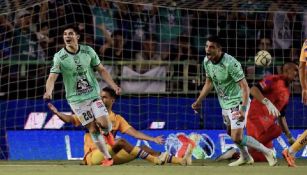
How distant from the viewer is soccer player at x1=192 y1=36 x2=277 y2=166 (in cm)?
1120

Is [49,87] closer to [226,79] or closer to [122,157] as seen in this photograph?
[122,157]

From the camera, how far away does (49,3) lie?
50.3 feet

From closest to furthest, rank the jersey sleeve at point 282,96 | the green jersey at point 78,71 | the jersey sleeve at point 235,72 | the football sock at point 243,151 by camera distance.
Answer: the green jersey at point 78,71 → the jersey sleeve at point 235,72 → the football sock at point 243,151 → the jersey sleeve at point 282,96

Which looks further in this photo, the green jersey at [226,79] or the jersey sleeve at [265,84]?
the jersey sleeve at [265,84]

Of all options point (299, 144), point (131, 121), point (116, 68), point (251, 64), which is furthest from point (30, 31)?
point (299, 144)

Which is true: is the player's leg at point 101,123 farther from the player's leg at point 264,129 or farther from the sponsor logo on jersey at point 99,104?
the player's leg at point 264,129

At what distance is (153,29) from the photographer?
52.7ft

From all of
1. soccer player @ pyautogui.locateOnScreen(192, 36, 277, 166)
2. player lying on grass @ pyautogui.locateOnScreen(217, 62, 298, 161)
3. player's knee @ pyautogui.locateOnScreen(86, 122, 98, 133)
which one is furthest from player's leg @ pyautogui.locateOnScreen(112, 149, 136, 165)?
player lying on grass @ pyautogui.locateOnScreen(217, 62, 298, 161)

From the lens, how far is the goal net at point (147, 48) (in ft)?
46.1

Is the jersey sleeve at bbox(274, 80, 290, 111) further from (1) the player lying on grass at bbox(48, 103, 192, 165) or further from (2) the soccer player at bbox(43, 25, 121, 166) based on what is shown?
(2) the soccer player at bbox(43, 25, 121, 166)

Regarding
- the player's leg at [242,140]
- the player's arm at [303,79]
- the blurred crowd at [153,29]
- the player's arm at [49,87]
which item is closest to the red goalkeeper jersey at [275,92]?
the player's leg at [242,140]

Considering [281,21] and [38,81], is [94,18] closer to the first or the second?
[38,81]

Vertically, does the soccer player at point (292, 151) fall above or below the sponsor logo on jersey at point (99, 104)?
below

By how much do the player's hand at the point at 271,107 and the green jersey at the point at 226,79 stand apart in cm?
52
